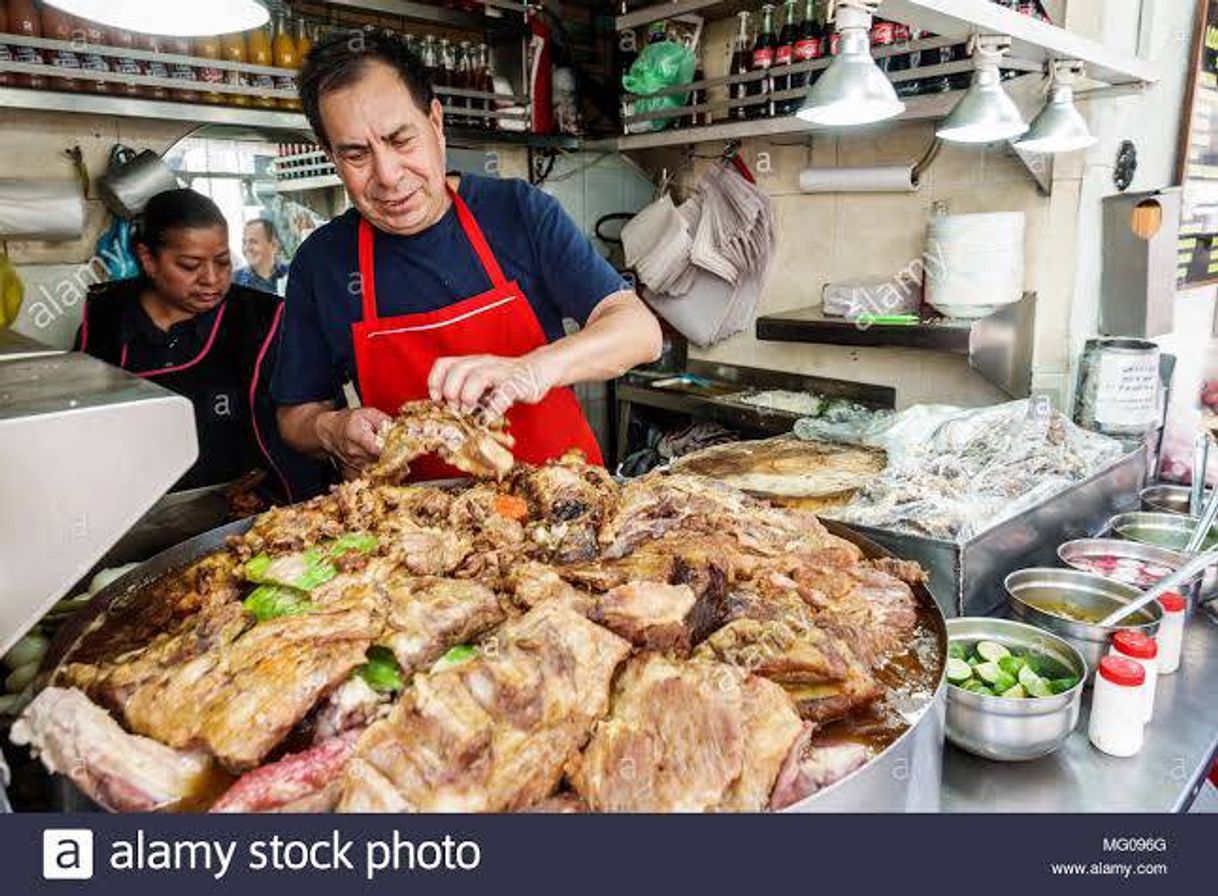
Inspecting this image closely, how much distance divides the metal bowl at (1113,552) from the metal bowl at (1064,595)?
0.70ft

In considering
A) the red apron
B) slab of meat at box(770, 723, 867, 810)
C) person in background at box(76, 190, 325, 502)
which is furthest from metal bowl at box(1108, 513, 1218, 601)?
person in background at box(76, 190, 325, 502)

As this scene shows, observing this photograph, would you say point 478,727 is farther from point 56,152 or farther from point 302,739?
point 56,152

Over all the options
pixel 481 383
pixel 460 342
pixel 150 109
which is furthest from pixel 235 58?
pixel 481 383

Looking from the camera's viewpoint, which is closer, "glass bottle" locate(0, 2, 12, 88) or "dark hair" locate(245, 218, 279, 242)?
"glass bottle" locate(0, 2, 12, 88)

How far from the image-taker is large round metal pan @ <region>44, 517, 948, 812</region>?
1.07 metres

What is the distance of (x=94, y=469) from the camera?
1.14 m

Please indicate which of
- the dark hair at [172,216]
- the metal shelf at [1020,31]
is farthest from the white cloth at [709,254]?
the dark hair at [172,216]

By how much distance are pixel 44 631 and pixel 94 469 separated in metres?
0.93

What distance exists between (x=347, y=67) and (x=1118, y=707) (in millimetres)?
2307

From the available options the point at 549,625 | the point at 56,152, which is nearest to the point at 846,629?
the point at 549,625

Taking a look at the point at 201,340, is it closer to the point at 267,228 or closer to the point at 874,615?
the point at 267,228

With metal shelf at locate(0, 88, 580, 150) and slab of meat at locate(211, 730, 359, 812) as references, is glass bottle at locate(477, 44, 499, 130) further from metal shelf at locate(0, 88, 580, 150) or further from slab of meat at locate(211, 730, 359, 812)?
slab of meat at locate(211, 730, 359, 812)

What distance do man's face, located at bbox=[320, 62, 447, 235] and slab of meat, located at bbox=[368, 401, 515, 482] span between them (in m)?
0.72

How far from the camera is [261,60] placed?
3873 mm
